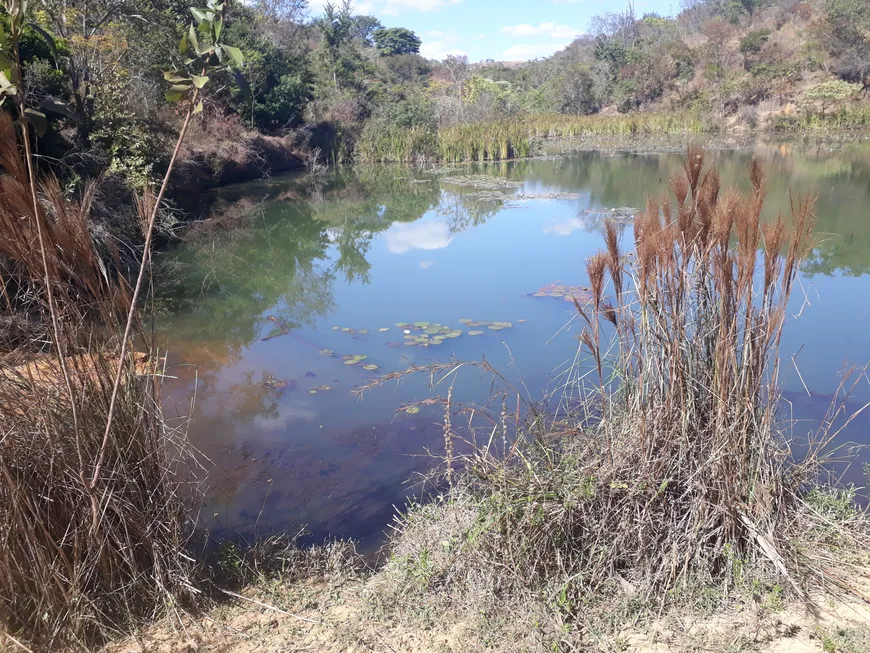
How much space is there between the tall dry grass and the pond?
18.2 inches

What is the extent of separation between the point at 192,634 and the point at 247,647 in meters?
0.18

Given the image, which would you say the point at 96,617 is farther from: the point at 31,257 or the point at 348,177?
the point at 348,177

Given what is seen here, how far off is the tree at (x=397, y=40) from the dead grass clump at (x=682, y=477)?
45029 mm

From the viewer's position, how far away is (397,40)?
44.8 meters

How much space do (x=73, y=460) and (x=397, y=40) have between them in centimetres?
4739

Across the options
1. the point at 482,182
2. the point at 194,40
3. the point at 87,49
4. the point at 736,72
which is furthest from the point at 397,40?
the point at 194,40

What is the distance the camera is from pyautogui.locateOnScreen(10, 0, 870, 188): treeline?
8.91m

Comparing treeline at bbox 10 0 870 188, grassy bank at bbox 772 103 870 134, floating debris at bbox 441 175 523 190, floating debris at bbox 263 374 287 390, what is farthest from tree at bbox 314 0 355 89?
floating debris at bbox 263 374 287 390

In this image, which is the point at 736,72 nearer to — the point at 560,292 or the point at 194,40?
the point at 560,292

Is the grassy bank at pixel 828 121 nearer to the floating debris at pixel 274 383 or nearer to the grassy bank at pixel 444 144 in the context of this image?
the grassy bank at pixel 444 144

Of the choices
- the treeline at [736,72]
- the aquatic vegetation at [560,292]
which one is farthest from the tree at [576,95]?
the aquatic vegetation at [560,292]

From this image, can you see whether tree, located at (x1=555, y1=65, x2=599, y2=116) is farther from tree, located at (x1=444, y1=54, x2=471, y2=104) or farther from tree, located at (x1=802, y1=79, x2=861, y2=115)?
tree, located at (x1=802, y1=79, x2=861, y2=115)

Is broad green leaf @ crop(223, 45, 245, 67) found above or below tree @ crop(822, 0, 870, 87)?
below

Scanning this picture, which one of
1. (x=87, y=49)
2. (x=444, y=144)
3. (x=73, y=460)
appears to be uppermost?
(x=87, y=49)
